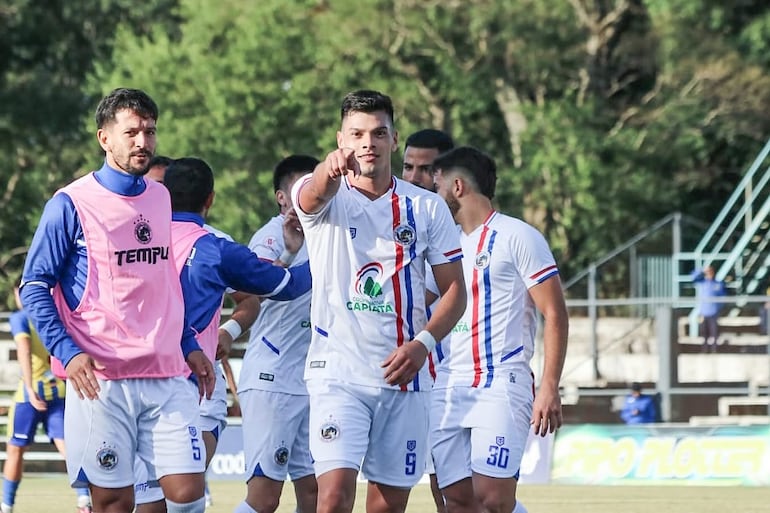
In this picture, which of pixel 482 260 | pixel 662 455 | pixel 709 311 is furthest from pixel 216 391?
pixel 709 311

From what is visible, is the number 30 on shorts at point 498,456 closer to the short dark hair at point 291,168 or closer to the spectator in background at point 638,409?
the short dark hair at point 291,168

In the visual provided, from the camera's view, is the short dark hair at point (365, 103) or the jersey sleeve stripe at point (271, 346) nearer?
the short dark hair at point (365, 103)

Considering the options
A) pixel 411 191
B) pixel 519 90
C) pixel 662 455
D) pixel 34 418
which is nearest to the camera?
pixel 411 191

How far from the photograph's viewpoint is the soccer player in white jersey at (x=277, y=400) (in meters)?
10.2

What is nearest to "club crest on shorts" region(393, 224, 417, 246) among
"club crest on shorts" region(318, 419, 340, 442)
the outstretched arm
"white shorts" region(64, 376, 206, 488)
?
the outstretched arm

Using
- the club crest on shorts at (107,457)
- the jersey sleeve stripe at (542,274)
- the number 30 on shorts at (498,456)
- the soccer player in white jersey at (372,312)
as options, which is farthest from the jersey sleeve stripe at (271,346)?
the club crest on shorts at (107,457)

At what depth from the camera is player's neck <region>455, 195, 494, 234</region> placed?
31.6ft

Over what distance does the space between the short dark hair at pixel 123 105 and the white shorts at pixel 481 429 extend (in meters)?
2.64

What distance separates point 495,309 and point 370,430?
1.62 metres

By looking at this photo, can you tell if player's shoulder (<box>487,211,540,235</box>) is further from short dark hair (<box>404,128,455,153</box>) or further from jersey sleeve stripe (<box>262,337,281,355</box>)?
jersey sleeve stripe (<box>262,337,281,355</box>)

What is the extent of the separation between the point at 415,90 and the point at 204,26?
5059mm

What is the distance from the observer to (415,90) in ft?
121

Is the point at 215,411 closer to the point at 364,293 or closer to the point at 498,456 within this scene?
the point at 498,456

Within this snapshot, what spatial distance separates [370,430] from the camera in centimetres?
809
